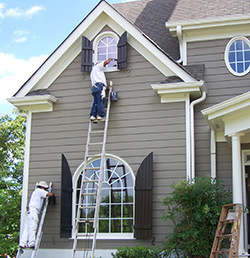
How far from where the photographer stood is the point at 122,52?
1123cm

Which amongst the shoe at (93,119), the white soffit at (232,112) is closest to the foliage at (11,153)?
the shoe at (93,119)

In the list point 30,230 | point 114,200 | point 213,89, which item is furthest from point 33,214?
point 213,89

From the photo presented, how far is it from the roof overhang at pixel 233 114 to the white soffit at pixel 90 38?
6.98ft

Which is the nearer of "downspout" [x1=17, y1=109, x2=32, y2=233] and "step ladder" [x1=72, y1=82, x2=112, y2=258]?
"step ladder" [x1=72, y1=82, x2=112, y2=258]

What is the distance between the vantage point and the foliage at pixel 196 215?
29.9 feet

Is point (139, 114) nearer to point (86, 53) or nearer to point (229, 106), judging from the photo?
point (86, 53)

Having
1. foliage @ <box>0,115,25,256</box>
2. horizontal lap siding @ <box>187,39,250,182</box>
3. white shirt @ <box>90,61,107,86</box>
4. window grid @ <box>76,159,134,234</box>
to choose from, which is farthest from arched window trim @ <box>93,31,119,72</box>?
foliage @ <box>0,115,25,256</box>

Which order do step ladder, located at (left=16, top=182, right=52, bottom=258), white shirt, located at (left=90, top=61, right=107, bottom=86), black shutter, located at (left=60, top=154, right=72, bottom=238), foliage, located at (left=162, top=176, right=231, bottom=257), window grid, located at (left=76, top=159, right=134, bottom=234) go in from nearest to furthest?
foliage, located at (left=162, top=176, right=231, bottom=257)
step ladder, located at (left=16, top=182, right=52, bottom=258)
window grid, located at (left=76, top=159, right=134, bottom=234)
black shutter, located at (left=60, top=154, right=72, bottom=238)
white shirt, located at (left=90, top=61, right=107, bottom=86)

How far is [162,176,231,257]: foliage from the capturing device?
29.9 ft

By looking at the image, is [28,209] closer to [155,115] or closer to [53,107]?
[53,107]

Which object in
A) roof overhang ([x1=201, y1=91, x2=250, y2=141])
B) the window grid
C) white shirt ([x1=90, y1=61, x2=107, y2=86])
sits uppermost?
white shirt ([x1=90, y1=61, x2=107, y2=86])

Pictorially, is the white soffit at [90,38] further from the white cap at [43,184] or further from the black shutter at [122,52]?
the white cap at [43,184]

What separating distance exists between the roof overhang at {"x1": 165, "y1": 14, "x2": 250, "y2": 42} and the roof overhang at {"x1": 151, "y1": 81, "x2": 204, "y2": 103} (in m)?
1.77

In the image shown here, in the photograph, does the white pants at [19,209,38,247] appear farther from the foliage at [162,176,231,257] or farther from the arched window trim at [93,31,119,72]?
the arched window trim at [93,31,119,72]
